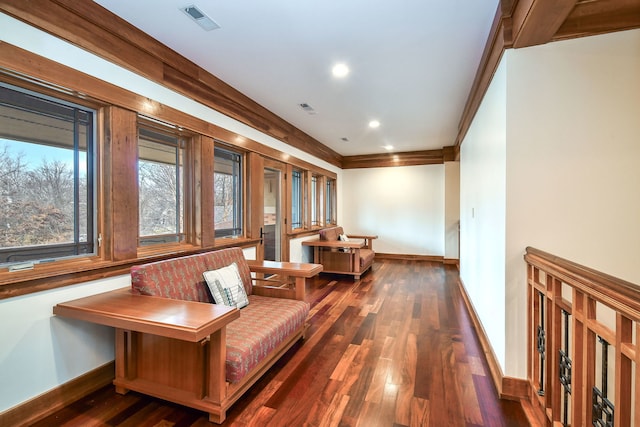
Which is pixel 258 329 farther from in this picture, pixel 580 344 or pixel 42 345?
pixel 580 344

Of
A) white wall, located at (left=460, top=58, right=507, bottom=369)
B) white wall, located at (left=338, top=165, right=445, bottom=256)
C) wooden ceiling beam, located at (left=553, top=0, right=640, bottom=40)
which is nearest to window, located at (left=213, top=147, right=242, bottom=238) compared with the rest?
white wall, located at (left=460, top=58, right=507, bottom=369)

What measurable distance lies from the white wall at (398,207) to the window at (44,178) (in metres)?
5.81

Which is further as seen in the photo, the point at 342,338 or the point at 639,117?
the point at 342,338

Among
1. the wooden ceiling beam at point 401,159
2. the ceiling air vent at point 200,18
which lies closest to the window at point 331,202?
the wooden ceiling beam at point 401,159

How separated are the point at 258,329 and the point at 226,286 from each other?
19.4 inches

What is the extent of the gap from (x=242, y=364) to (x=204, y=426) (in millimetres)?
375

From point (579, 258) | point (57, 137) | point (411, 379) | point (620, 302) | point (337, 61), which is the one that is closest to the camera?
point (620, 302)

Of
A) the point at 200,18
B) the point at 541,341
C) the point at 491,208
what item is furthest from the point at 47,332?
the point at 491,208

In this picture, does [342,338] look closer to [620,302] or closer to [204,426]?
[204,426]

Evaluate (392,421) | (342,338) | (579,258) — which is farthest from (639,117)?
(342,338)

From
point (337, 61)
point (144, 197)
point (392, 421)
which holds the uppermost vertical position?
point (337, 61)

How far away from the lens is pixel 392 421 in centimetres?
171

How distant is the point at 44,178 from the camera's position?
189 centimetres

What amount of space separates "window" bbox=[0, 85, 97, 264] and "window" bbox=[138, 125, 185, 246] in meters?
0.41
